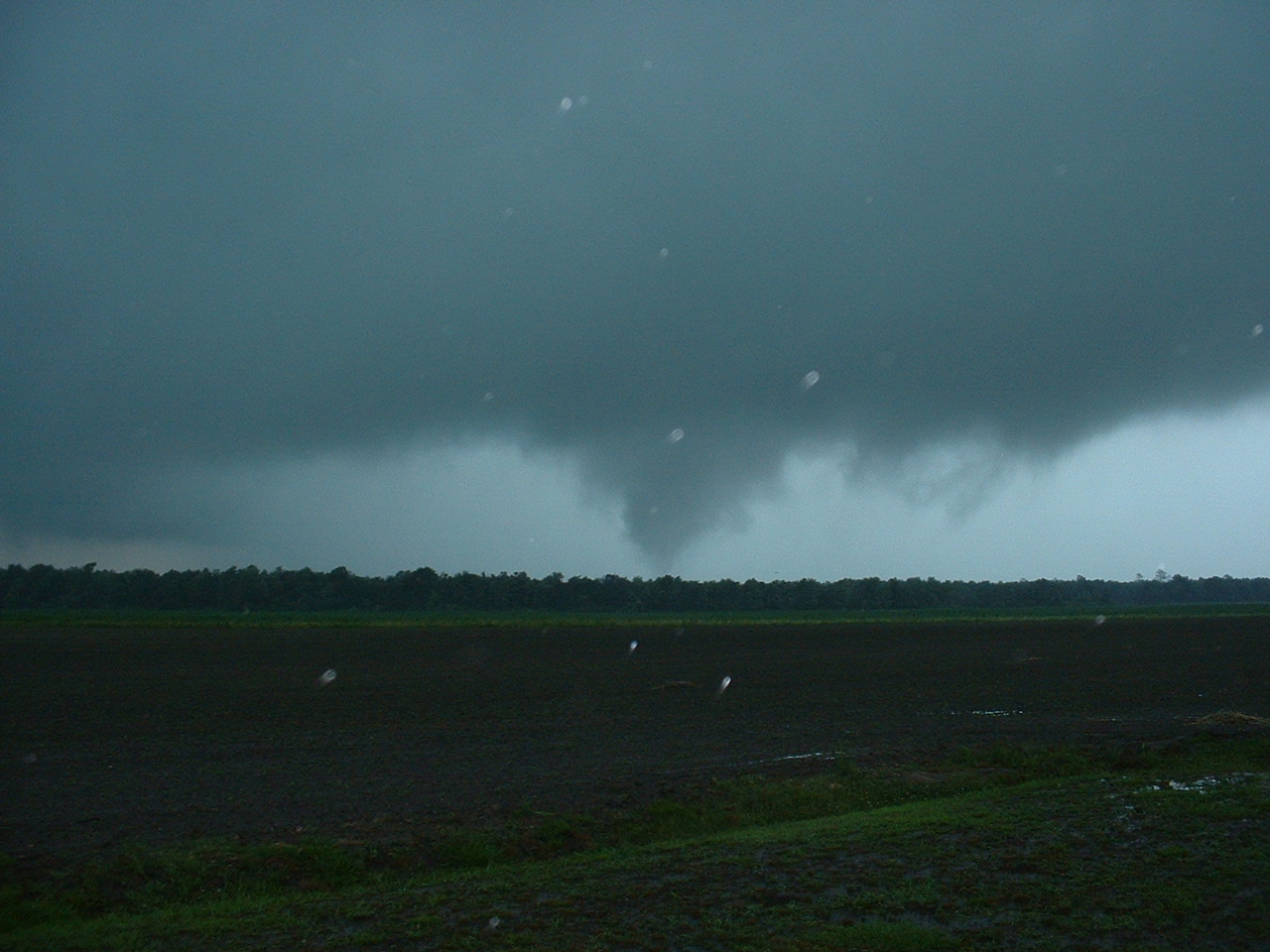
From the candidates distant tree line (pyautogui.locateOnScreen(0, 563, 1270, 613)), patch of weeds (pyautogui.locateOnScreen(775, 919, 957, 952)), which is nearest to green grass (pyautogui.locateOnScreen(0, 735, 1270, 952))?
patch of weeds (pyautogui.locateOnScreen(775, 919, 957, 952))

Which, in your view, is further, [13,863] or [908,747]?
[908,747]

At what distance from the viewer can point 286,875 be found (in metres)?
10.0

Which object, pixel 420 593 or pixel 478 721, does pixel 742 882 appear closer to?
pixel 478 721

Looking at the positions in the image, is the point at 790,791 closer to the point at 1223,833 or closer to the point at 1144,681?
the point at 1223,833

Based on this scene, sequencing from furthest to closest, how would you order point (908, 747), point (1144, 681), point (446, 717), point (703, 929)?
1. point (1144, 681)
2. point (446, 717)
3. point (908, 747)
4. point (703, 929)

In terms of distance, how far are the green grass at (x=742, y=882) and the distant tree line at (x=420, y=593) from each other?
142m

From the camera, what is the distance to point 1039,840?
9.78 meters

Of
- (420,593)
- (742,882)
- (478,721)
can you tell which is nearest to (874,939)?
(742,882)

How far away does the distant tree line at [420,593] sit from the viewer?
508 feet

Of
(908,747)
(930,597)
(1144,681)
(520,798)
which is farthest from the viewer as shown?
(930,597)

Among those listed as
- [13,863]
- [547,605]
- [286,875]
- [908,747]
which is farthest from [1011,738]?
[547,605]

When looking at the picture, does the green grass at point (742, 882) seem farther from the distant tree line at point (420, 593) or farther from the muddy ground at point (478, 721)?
the distant tree line at point (420, 593)

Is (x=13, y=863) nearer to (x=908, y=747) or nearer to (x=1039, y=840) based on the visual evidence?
(x=1039, y=840)

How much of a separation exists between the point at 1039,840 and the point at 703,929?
15.4 ft
